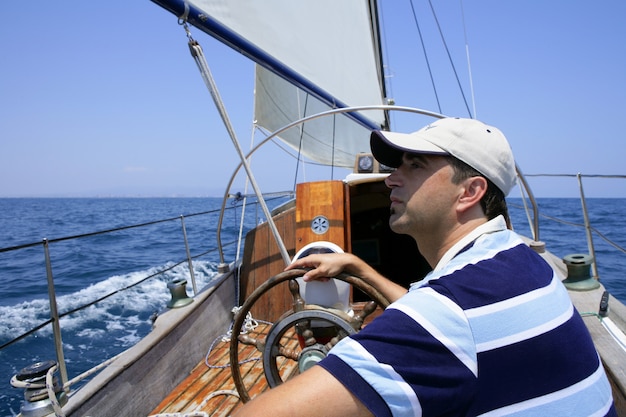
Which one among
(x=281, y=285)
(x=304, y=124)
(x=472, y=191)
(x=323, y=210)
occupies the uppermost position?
(x=304, y=124)

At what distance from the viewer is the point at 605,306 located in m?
2.37

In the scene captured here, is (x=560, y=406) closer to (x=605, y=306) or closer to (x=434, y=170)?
(x=434, y=170)

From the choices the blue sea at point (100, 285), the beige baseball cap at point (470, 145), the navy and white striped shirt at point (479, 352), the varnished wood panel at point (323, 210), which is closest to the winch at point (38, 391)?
the blue sea at point (100, 285)

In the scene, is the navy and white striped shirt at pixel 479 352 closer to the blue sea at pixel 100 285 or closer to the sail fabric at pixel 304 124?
the blue sea at pixel 100 285

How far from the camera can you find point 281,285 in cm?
376

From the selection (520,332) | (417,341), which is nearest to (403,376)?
(417,341)

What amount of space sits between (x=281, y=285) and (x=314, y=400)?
3.09 m

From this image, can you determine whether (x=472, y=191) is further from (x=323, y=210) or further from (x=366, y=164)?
(x=366, y=164)

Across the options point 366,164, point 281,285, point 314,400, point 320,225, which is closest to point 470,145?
point 314,400

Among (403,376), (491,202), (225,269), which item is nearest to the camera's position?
(403,376)

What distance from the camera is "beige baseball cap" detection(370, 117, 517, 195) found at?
3.34 ft

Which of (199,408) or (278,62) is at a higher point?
(278,62)

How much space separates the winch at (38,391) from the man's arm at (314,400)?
145cm

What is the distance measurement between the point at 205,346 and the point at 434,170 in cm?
271
